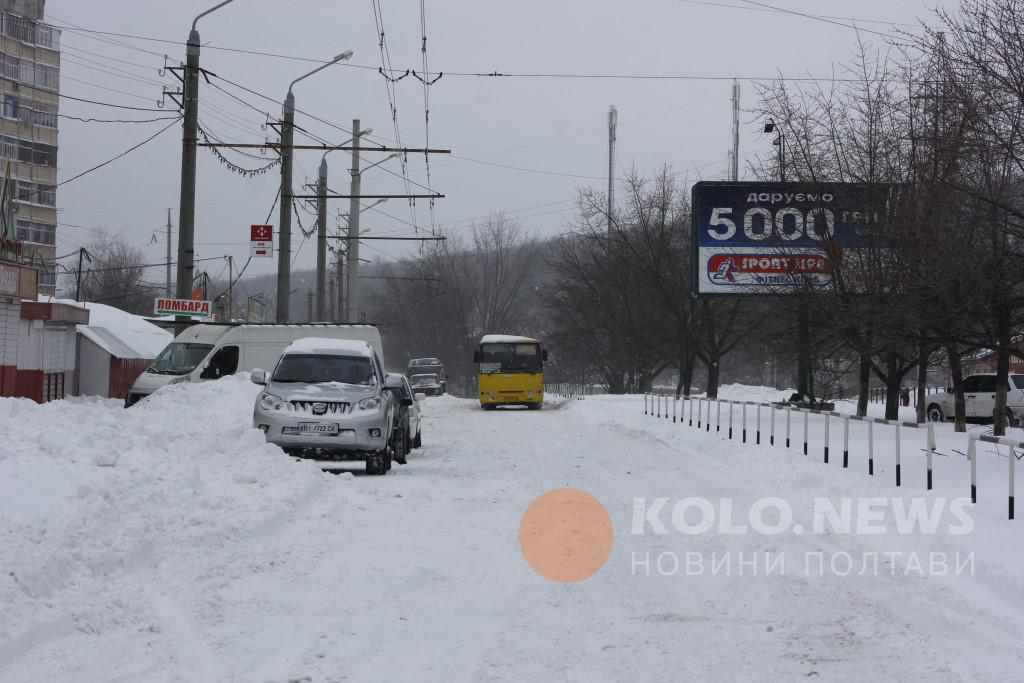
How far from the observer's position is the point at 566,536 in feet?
38.7

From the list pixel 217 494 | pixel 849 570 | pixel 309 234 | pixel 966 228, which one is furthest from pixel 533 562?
pixel 309 234

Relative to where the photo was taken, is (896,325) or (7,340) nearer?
(896,325)

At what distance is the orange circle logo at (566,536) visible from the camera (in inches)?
386

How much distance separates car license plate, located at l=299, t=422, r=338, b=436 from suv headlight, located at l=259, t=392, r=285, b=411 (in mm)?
501

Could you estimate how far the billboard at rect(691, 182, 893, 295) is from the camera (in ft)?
111

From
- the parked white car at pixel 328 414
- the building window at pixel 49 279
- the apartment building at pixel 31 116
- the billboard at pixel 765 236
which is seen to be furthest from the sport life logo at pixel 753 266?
the building window at pixel 49 279

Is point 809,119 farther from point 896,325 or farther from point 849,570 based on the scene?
point 849,570

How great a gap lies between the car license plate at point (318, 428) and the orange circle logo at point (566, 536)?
164 inches

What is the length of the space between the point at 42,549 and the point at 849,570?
603cm

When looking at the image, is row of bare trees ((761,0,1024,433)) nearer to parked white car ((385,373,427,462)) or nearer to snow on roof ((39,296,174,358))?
parked white car ((385,373,427,462))

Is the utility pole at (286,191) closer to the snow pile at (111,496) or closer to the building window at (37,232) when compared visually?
the snow pile at (111,496)

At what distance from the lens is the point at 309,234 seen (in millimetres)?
47625

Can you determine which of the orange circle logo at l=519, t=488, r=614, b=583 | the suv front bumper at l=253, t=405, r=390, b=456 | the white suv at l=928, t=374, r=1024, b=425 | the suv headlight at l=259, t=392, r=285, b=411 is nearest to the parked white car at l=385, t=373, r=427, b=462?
the suv front bumper at l=253, t=405, r=390, b=456

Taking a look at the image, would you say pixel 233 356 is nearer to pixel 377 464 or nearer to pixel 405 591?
pixel 377 464
